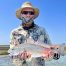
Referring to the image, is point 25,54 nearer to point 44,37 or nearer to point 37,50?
point 37,50

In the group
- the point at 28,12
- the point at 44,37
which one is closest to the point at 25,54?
the point at 44,37

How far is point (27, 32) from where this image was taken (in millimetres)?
7062

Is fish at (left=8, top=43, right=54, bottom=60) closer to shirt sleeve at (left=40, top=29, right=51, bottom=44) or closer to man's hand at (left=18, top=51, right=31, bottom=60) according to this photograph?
man's hand at (left=18, top=51, right=31, bottom=60)

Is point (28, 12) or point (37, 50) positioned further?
point (28, 12)

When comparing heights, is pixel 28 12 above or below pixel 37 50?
above

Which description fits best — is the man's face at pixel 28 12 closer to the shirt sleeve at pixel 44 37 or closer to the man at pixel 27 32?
the man at pixel 27 32

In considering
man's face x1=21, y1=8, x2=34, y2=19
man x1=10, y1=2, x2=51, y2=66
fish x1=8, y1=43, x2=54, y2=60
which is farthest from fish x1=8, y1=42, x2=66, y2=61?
man's face x1=21, y1=8, x2=34, y2=19

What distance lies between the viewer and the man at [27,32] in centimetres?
690

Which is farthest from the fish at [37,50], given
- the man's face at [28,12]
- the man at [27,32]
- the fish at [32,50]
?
the man's face at [28,12]

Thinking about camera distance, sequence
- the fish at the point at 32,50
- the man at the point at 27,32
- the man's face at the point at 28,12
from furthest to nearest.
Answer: the man's face at the point at 28,12 → the man at the point at 27,32 → the fish at the point at 32,50

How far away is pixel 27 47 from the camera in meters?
6.63

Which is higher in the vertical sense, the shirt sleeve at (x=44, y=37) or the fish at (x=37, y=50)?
the shirt sleeve at (x=44, y=37)

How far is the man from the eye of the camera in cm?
690

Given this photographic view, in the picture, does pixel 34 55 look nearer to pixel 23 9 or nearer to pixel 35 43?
pixel 35 43
